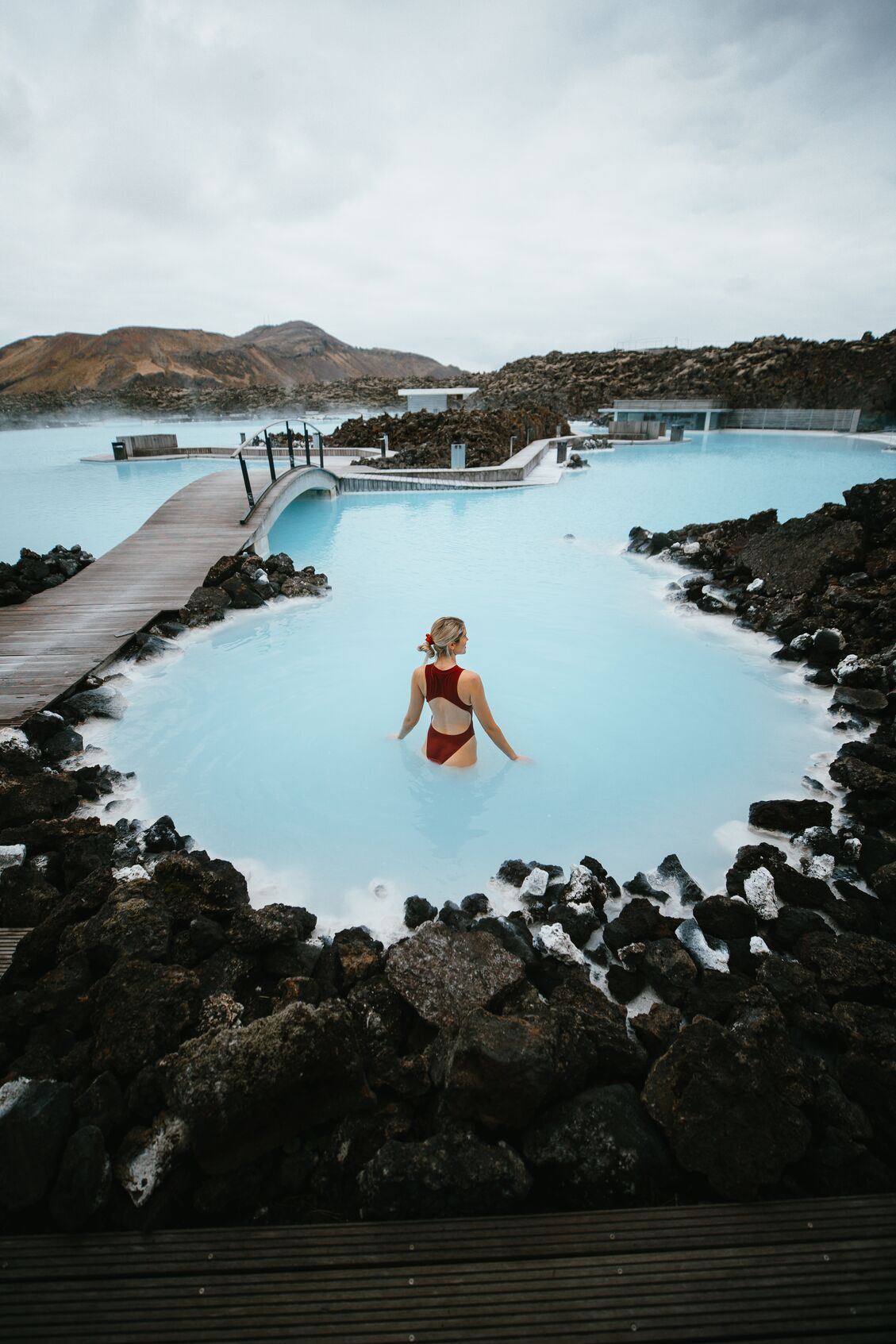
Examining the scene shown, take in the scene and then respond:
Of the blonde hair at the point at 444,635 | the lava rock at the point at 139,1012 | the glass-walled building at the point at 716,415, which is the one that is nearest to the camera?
the lava rock at the point at 139,1012

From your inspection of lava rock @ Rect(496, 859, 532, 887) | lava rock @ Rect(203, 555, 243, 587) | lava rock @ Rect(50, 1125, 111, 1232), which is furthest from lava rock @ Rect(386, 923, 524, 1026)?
lava rock @ Rect(203, 555, 243, 587)

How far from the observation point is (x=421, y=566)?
9805 millimetres

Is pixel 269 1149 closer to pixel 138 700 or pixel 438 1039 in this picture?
pixel 438 1039

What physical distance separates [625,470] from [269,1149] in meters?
19.7

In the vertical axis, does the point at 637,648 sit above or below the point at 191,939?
below

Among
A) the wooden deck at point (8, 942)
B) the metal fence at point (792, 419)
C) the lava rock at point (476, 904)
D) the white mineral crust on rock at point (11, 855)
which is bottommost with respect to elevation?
the lava rock at point (476, 904)

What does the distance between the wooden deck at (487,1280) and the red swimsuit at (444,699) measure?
250 cm

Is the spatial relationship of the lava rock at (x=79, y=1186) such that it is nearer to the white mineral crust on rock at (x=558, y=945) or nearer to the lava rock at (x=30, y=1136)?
the lava rock at (x=30, y=1136)

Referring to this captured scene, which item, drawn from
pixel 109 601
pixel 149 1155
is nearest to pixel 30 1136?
pixel 149 1155

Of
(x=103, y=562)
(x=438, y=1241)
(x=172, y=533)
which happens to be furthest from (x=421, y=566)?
(x=438, y=1241)

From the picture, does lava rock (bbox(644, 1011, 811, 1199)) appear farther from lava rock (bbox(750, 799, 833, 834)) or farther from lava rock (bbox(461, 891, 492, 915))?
lava rock (bbox(750, 799, 833, 834))

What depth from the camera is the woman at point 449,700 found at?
3539 mm

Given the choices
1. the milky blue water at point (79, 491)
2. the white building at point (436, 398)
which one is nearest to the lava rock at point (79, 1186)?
the milky blue water at point (79, 491)

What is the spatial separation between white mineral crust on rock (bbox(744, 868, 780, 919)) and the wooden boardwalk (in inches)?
180
